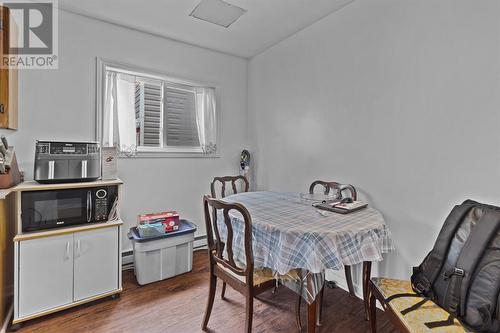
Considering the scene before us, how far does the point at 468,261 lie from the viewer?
1187 mm

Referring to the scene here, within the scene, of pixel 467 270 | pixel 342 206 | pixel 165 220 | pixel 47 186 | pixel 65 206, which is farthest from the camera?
pixel 165 220

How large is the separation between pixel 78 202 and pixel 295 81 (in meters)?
Answer: 2.44

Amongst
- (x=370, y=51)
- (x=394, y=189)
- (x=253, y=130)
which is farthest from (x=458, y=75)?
(x=253, y=130)

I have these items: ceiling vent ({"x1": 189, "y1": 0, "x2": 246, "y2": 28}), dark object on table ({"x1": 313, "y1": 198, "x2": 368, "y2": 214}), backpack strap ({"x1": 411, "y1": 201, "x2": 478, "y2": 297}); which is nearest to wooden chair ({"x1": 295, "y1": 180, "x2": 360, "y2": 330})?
dark object on table ({"x1": 313, "y1": 198, "x2": 368, "y2": 214})

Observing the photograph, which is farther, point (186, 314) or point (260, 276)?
point (186, 314)

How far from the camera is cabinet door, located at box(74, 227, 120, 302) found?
1944 mm

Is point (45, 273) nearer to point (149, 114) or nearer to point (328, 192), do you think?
point (149, 114)

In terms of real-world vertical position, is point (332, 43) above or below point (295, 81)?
above

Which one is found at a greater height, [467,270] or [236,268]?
[467,270]

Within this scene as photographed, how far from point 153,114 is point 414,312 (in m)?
2.99

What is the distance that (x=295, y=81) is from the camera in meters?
2.78

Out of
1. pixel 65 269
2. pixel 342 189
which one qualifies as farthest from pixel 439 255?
pixel 65 269

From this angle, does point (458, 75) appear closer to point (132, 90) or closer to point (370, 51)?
point (370, 51)

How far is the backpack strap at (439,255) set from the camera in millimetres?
1324
